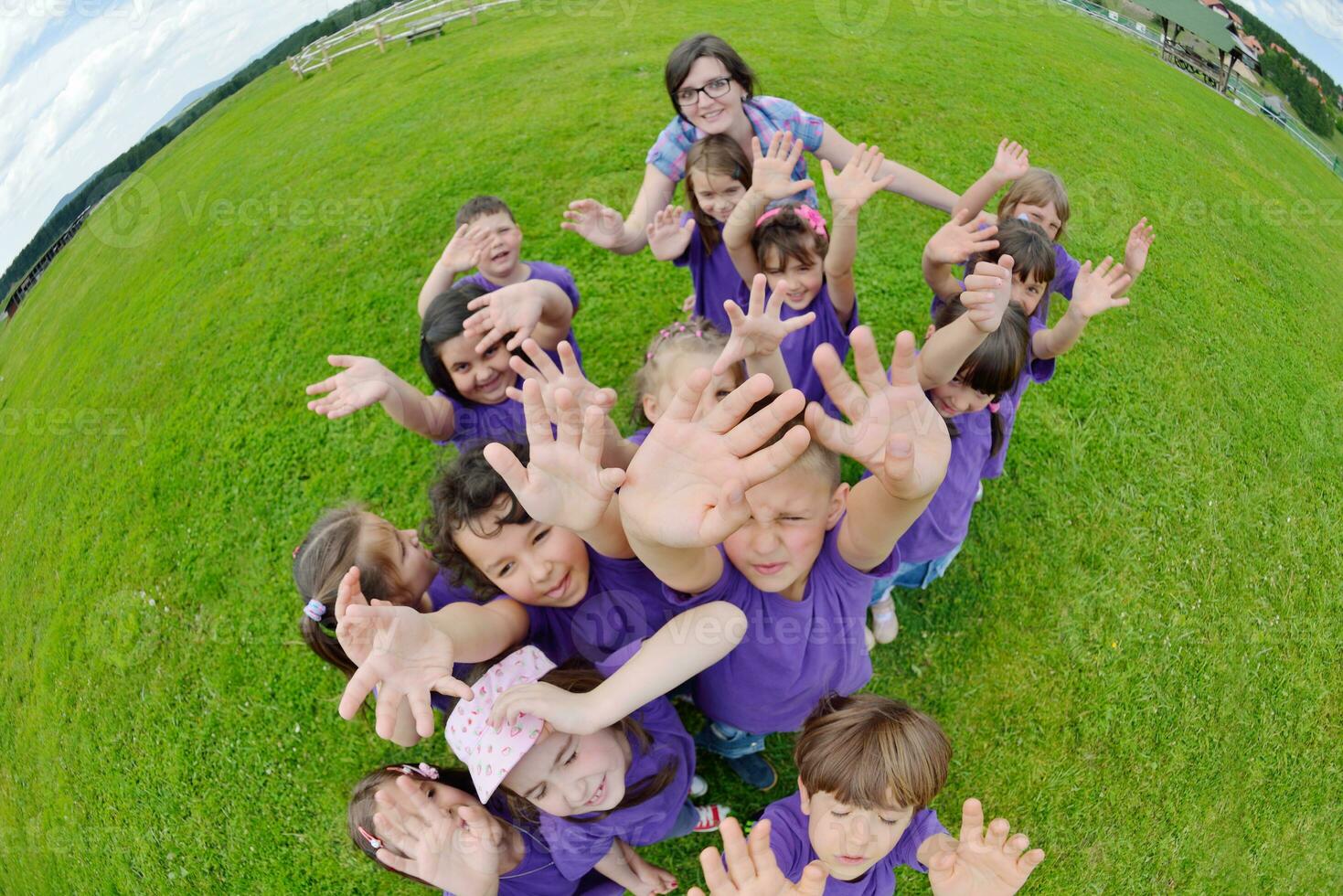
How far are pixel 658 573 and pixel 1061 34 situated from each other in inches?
235

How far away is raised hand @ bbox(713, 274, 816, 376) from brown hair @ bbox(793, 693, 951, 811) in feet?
4.28

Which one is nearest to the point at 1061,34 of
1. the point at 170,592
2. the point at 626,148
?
the point at 626,148

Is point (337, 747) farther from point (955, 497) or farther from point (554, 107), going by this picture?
point (554, 107)

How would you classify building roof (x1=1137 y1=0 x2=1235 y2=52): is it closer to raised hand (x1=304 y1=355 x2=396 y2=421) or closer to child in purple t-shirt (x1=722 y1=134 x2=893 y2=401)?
child in purple t-shirt (x1=722 y1=134 x2=893 y2=401)

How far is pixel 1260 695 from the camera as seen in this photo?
365cm

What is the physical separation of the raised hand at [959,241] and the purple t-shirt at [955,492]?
74 centimetres

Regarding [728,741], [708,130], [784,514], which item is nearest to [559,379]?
[784,514]

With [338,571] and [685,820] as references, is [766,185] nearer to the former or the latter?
[338,571]

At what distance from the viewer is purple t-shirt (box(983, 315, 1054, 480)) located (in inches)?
126

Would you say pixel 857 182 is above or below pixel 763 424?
below

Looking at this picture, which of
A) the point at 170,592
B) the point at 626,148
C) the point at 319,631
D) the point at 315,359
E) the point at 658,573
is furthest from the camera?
the point at 626,148

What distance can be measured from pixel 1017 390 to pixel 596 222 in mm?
2498

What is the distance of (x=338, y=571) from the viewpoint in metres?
2.54

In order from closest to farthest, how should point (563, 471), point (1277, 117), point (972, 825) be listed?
point (563, 471) < point (972, 825) < point (1277, 117)
